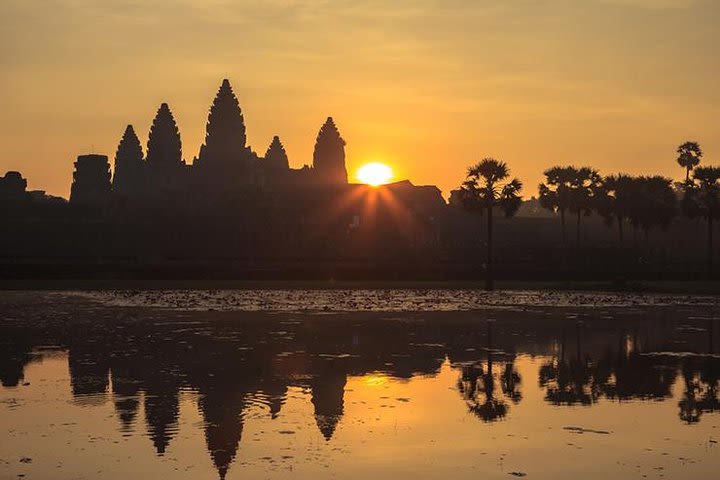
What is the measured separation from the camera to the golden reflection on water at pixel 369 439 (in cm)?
1617

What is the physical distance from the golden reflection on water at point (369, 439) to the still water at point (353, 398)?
0.06 m

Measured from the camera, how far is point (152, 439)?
59.6ft

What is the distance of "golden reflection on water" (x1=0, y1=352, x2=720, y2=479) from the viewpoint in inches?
637

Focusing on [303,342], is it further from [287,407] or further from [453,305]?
[453,305]

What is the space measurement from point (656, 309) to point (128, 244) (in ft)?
340

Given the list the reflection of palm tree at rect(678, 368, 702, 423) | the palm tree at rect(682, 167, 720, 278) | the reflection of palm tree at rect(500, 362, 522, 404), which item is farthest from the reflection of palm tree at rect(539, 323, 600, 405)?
the palm tree at rect(682, 167, 720, 278)

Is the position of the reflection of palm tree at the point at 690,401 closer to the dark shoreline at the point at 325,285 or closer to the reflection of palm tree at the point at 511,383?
the reflection of palm tree at the point at 511,383

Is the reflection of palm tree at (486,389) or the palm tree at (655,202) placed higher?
the palm tree at (655,202)

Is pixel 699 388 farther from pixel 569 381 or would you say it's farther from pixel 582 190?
pixel 582 190

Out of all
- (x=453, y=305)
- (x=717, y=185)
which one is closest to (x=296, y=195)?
(x=717, y=185)

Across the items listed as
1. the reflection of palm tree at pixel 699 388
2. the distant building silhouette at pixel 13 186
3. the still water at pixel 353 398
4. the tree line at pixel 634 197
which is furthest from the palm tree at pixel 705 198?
the distant building silhouette at pixel 13 186

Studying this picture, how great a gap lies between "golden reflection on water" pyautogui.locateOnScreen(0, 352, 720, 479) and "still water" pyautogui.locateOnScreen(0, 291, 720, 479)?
6cm

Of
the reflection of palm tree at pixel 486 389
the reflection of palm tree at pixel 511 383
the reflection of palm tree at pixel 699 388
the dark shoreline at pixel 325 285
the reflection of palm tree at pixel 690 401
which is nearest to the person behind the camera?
the reflection of palm tree at pixel 690 401

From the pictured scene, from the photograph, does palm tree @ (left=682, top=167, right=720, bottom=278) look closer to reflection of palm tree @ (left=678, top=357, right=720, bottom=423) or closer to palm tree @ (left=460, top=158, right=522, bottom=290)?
palm tree @ (left=460, top=158, right=522, bottom=290)
